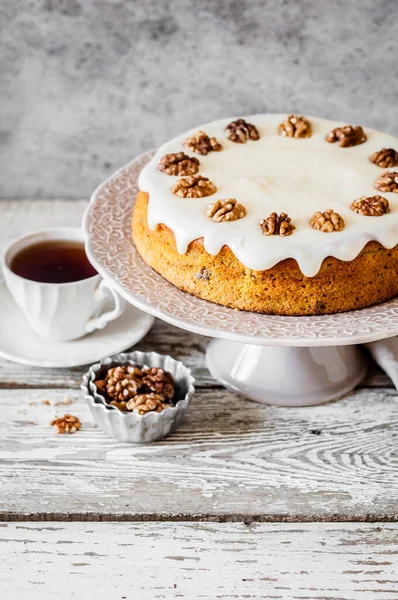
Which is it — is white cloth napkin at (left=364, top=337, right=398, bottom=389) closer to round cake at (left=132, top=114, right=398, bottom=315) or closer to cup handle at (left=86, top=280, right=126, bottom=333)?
round cake at (left=132, top=114, right=398, bottom=315)

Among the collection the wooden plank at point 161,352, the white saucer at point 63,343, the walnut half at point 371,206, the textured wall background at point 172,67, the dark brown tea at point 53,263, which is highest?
the walnut half at point 371,206

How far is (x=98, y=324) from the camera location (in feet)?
5.76

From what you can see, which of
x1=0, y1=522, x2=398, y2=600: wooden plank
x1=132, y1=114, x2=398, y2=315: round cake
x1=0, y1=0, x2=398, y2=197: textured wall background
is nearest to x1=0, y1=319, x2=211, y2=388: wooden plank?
x1=132, y1=114, x2=398, y2=315: round cake

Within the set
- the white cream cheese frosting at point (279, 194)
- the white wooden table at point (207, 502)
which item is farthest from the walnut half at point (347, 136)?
the white wooden table at point (207, 502)

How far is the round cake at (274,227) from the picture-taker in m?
1.46

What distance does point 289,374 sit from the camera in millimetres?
1679

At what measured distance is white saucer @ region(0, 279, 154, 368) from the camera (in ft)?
5.65

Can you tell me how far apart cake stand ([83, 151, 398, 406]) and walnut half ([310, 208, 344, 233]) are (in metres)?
0.16

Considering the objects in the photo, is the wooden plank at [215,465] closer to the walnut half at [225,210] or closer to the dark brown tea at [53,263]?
the dark brown tea at [53,263]

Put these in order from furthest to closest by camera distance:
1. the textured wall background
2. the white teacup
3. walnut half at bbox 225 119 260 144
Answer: the textured wall background < walnut half at bbox 225 119 260 144 < the white teacup

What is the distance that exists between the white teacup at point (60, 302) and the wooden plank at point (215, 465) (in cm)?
14

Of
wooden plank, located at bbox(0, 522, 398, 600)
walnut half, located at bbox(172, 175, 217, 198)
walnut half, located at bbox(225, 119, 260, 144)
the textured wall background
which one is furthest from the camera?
the textured wall background

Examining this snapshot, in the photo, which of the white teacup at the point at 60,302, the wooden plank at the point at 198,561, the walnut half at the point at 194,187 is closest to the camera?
the wooden plank at the point at 198,561

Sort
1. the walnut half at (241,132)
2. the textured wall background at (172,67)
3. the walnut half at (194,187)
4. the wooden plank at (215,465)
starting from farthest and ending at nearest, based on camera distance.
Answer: the textured wall background at (172,67) → the walnut half at (241,132) → the walnut half at (194,187) → the wooden plank at (215,465)
